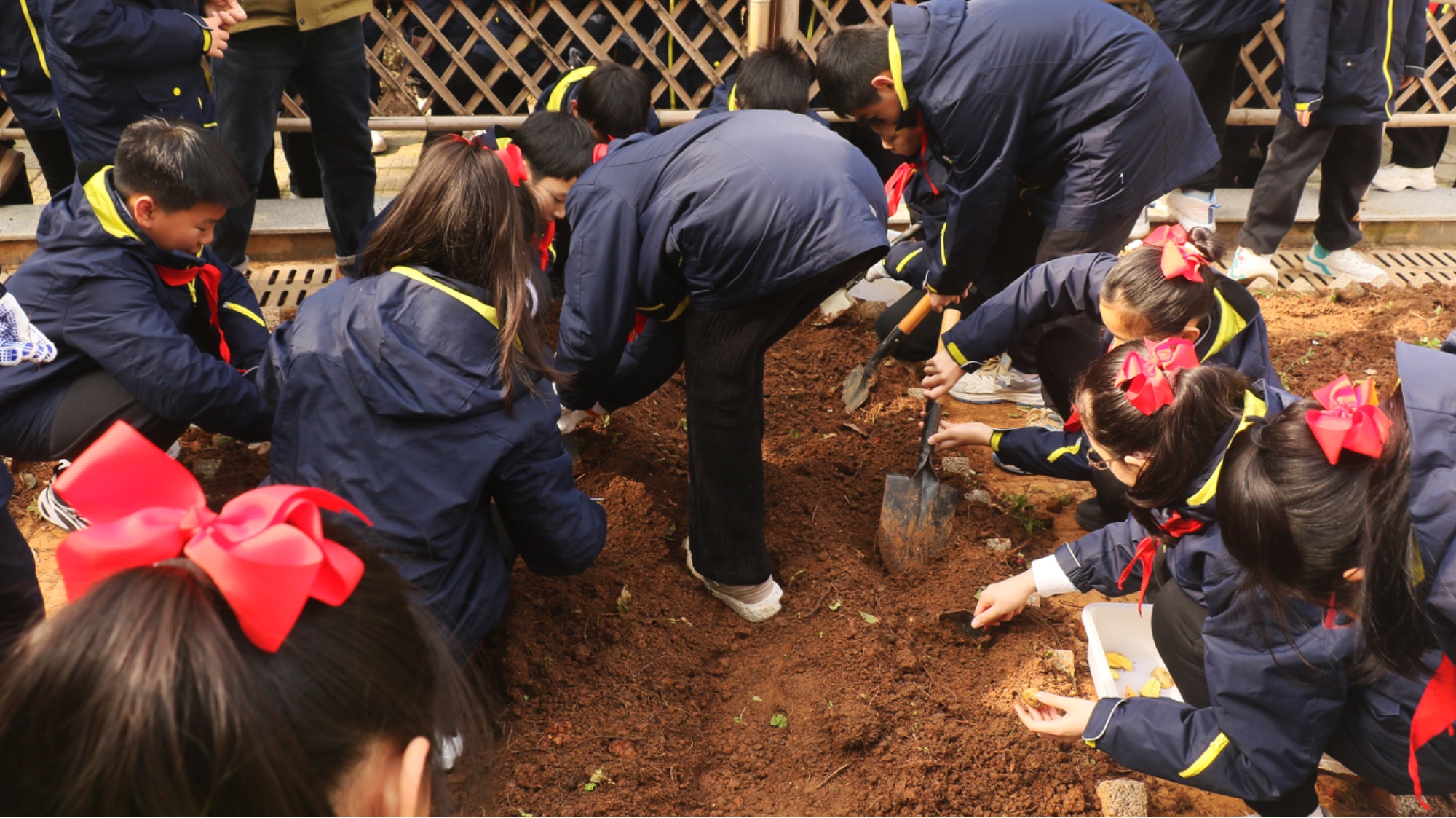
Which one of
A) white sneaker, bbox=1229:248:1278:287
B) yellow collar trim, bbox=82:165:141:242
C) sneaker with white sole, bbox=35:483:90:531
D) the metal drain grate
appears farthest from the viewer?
white sneaker, bbox=1229:248:1278:287

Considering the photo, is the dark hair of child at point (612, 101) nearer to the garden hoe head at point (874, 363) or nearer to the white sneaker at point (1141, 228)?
the garden hoe head at point (874, 363)

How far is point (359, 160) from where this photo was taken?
4066 millimetres

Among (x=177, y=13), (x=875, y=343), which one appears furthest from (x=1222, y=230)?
(x=177, y=13)

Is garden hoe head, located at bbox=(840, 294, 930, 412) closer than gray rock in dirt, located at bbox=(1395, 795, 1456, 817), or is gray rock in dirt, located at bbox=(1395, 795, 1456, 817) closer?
gray rock in dirt, located at bbox=(1395, 795, 1456, 817)

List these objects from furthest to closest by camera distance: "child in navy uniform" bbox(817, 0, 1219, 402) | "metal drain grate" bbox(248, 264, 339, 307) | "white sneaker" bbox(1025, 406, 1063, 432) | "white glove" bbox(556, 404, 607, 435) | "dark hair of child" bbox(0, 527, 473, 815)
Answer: "metal drain grate" bbox(248, 264, 339, 307), "white sneaker" bbox(1025, 406, 1063, 432), "white glove" bbox(556, 404, 607, 435), "child in navy uniform" bbox(817, 0, 1219, 402), "dark hair of child" bbox(0, 527, 473, 815)

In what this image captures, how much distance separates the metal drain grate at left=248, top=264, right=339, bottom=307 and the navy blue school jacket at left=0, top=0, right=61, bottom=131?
3.17 feet

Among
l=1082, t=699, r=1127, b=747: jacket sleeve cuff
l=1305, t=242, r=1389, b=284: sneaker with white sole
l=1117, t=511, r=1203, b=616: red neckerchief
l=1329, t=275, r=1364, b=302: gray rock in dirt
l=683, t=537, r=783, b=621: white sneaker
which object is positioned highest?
l=1117, t=511, r=1203, b=616: red neckerchief

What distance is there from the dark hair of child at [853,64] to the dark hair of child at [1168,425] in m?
1.37

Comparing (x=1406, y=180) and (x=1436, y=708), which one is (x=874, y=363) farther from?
(x=1406, y=180)

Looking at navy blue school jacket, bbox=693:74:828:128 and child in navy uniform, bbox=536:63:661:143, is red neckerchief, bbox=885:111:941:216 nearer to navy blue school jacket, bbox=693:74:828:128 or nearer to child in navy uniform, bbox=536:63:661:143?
navy blue school jacket, bbox=693:74:828:128

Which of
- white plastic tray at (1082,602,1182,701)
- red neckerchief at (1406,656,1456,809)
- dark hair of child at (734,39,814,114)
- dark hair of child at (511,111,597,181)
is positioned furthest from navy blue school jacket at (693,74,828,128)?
red neckerchief at (1406,656,1456,809)

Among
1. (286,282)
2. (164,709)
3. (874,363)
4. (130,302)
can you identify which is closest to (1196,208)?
(874,363)

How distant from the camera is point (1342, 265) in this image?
4.87m

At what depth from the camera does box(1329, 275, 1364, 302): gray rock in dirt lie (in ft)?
15.4
